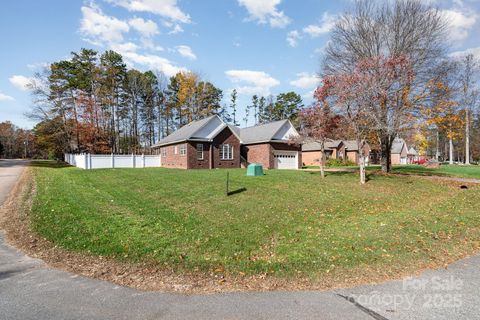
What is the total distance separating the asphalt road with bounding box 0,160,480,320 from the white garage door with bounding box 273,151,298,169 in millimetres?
23928

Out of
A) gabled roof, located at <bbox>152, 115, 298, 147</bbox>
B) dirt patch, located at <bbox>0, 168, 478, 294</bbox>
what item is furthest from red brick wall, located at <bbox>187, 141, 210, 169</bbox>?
dirt patch, located at <bbox>0, 168, 478, 294</bbox>

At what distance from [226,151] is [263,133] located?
484 cm

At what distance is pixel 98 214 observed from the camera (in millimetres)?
8086

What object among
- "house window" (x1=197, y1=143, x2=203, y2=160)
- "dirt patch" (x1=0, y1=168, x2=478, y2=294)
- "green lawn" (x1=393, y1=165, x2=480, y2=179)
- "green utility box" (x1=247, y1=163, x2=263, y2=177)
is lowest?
"dirt patch" (x1=0, y1=168, x2=478, y2=294)

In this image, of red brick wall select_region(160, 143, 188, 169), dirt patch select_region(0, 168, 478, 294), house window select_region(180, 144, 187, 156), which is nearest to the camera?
dirt patch select_region(0, 168, 478, 294)

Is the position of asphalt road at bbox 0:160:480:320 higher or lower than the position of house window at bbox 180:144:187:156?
lower

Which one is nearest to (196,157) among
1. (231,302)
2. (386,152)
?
(386,152)

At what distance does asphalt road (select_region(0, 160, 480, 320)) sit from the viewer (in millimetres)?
3326

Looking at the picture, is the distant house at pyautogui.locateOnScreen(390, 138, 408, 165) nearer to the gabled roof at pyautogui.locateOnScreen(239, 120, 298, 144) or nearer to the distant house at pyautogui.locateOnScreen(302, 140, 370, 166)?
the distant house at pyautogui.locateOnScreen(302, 140, 370, 166)

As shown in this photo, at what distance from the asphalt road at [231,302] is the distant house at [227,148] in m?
21.1

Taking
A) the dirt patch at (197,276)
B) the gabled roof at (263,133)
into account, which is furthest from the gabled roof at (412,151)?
the dirt patch at (197,276)

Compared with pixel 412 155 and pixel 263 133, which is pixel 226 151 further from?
pixel 412 155

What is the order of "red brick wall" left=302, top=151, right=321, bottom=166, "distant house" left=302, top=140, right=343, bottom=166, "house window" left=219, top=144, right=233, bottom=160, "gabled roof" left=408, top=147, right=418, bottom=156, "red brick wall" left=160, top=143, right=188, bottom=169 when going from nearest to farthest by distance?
"red brick wall" left=160, top=143, right=188, bottom=169 < "house window" left=219, top=144, right=233, bottom=160 < "red brick wall" left=302, top=151, right=321, bottom=166 < "distant house" left=302, top=140, right=343, bottom=166 < "gabled roof" left=408, top=147, right=418, bottom=156

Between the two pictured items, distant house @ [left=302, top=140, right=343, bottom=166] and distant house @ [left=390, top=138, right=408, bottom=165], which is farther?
distant house @ [left=390, top=138, right=408, bottom=165]
